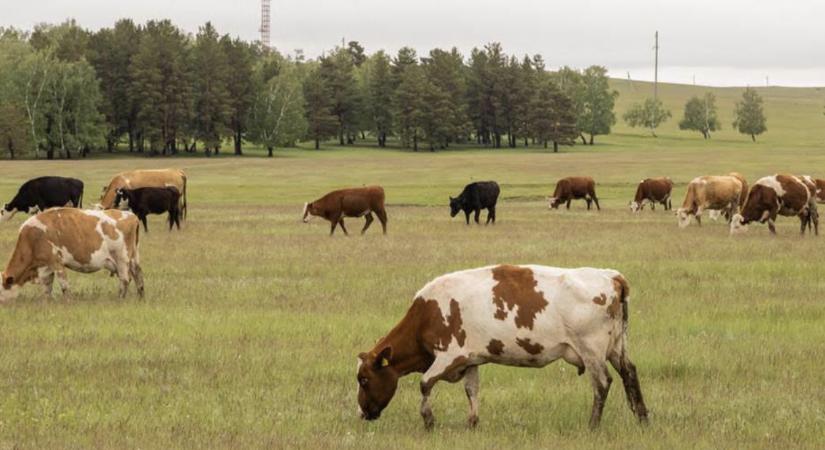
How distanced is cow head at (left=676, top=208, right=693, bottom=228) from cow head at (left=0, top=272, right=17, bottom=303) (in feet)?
73.6

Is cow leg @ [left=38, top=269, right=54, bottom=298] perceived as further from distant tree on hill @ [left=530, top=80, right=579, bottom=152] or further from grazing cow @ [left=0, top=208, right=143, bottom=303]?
distant tree on hill @ [left=530, top=80, right=579, bottom=152]

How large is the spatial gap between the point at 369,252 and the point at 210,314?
32.0ft

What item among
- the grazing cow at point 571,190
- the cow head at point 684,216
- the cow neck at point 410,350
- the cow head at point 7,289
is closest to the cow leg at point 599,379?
the cow neck at point 410,350

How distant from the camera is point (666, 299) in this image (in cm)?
1752

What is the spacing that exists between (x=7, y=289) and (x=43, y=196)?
19.5 meters

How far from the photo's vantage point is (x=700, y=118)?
7146 inches

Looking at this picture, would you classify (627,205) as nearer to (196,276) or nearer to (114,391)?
(196,276)

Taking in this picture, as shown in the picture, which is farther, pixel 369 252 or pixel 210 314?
pixel 369 252

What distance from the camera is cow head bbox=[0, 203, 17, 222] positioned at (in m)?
34.4

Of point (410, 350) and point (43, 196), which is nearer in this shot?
point (410, 350)

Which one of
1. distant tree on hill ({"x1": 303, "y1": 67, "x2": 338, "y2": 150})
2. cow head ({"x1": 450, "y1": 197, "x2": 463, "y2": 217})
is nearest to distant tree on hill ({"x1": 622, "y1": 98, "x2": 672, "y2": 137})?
distant tree on hill ({"x1": 303, "y1": 67, "x2": 338, "y2": 150})

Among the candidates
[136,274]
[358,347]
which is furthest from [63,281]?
[358,347]

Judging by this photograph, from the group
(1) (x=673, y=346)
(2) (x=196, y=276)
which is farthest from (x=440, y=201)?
(1) (x=673, y=346)

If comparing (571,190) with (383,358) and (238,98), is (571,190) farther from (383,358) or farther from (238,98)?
(238,98)
